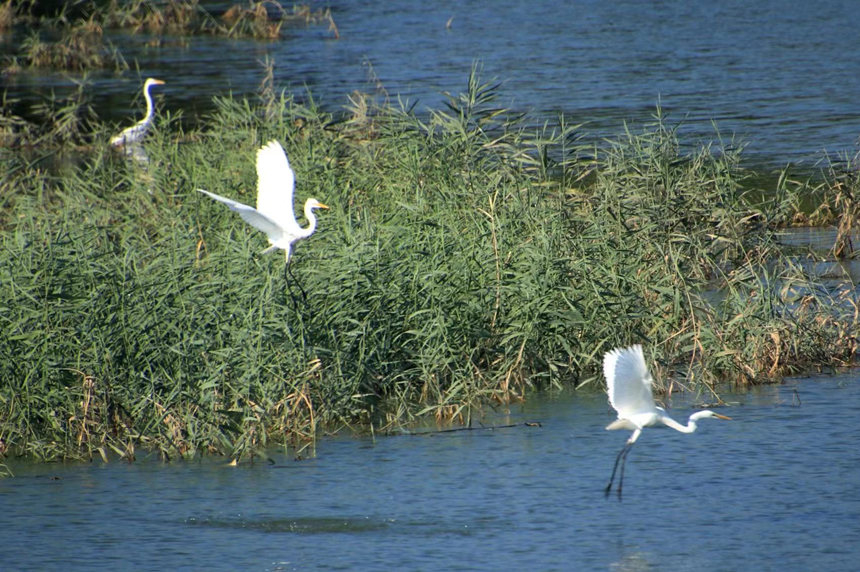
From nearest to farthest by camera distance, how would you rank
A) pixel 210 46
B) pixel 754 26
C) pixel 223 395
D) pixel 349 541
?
pixel 349 541
pixel 223 395
pixel 754 26
pixel 210 46

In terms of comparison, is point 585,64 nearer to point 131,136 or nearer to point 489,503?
point 131,136

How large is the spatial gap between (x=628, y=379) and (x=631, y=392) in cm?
15

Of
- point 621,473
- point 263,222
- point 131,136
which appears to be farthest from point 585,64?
point 621,473

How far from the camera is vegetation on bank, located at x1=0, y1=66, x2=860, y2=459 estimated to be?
27.6 ft

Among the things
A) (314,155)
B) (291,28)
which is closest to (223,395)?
(314,155)

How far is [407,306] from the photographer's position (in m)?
9.04

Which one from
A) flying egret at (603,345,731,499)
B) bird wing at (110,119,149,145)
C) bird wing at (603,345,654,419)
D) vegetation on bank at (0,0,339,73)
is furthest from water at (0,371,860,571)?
vegetation on bank at (0,0,339,73)

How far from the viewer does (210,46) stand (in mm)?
30516

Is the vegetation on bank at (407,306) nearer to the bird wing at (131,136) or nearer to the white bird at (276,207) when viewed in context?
the white bird at (276,207)

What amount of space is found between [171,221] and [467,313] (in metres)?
3.29

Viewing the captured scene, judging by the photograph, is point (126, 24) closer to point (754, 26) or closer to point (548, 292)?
point (754, 26)


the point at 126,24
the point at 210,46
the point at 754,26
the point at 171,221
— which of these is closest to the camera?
the point at 171,221

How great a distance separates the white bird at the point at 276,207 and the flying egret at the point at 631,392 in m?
2.32

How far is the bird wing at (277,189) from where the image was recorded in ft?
28.6
